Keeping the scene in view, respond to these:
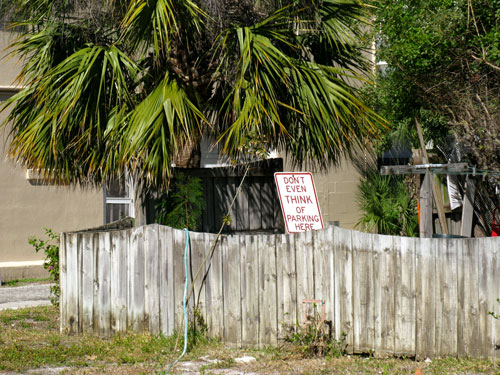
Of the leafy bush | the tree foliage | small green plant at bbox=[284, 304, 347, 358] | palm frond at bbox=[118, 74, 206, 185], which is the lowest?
small green plant at bbox=[284, 304, 347, 358]

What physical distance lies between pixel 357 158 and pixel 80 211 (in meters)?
5.91

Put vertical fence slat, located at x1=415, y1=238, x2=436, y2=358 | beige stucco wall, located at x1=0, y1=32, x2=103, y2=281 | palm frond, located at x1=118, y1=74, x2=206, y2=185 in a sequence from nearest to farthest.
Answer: vertical fence slat, located at x1=415, y1=238, x2=436, y2=358 < palm frond, located at x1=118, y1=74, x2=206, y2=185 < beige stucco wall, located at x1=0, y1=32, x2=103, y2=281

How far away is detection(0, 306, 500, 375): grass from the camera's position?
6.18m

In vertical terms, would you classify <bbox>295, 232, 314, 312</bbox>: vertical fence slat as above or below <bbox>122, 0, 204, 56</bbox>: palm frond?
below

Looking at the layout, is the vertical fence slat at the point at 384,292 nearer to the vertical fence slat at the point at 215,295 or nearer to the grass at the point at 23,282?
the vertical fence slat at the point at 215,295

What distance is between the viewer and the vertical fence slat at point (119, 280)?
7.78 m

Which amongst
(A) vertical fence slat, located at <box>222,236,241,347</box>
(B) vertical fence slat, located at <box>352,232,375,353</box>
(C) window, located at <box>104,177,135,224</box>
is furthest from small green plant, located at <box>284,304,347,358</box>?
(C) window, located at <box>104,177,135,224</box>

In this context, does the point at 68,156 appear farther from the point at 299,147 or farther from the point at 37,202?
the point at 37,202

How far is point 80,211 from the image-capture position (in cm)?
1373

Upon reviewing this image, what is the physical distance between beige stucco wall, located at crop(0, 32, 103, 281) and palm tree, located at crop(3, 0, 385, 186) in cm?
447

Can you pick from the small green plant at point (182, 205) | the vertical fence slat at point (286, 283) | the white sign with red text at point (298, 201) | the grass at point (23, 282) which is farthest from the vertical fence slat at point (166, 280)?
the grass at point (23, 282)

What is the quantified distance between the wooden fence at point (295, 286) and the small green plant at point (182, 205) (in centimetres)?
115

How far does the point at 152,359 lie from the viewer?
6762 mm

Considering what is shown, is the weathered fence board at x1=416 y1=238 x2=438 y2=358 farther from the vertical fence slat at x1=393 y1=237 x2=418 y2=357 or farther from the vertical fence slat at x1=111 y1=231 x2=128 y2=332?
the vertical fence slat at x1=111 y1=231 x2=128 y2=332
